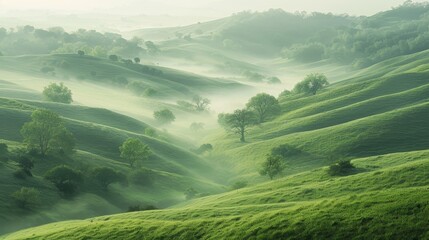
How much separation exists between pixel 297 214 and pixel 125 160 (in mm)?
84791

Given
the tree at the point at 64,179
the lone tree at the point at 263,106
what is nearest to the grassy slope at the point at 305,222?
the tree at the point at 64,179

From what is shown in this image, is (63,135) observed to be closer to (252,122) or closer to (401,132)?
(252,122)

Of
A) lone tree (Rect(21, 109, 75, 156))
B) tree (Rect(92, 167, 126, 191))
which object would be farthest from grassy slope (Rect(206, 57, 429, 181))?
lone tree (Rect(21, 109, 75, 156))

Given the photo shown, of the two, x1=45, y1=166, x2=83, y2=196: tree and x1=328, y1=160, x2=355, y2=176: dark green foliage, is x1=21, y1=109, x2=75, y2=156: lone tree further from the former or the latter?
x1=328, y1=160, x2=355, y2=176: dark green foliage

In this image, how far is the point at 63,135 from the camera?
339 ft

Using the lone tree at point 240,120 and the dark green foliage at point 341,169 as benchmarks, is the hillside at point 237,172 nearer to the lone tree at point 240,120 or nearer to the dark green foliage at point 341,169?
the dark green foliage at point 341,169

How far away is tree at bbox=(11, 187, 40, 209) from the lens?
74750 mm

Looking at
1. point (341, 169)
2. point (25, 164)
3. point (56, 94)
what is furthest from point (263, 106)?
point (341, 169)

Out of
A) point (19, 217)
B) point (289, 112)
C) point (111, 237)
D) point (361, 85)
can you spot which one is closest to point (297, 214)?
point (111, 237)

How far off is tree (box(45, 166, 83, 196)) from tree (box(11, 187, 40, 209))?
32.2 feet

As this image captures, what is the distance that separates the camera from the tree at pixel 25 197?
7475cm

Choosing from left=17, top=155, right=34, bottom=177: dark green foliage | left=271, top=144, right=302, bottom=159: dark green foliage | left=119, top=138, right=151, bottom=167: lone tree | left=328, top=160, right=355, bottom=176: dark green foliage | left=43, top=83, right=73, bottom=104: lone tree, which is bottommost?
left=271, top=144, right=302, bottom=159: dark green foliage

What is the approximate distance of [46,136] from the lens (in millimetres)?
104312

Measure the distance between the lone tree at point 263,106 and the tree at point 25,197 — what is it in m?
102
